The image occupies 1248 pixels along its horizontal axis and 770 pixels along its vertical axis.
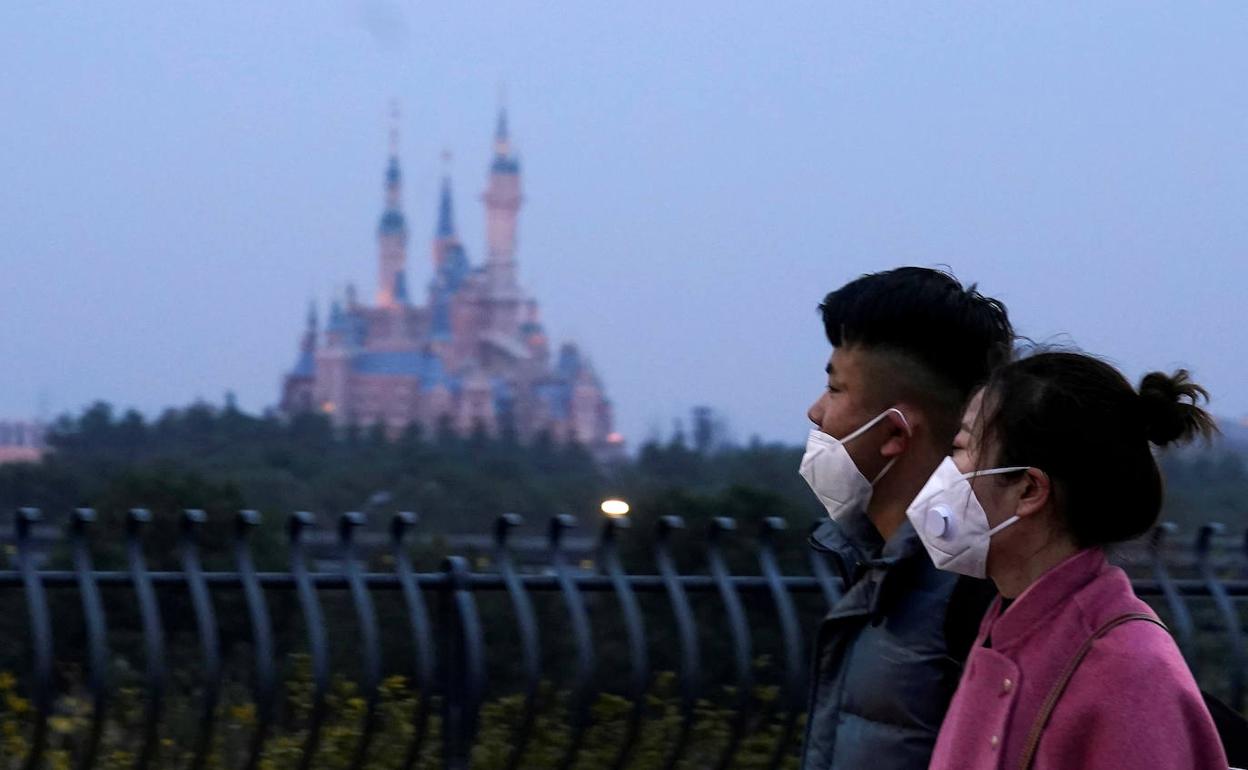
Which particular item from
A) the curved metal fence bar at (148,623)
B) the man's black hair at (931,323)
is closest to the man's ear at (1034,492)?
the man's black hair at (931,323)

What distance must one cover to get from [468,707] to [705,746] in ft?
2.52

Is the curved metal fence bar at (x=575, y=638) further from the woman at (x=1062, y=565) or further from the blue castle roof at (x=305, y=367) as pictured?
the blue castle roof at (x=305, y=367)

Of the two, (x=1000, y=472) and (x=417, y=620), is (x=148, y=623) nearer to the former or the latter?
(x=417, y=620)

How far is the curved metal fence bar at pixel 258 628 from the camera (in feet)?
12.2

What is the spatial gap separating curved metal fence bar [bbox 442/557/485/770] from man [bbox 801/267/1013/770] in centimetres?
151

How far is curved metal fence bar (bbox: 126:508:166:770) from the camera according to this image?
144 inches

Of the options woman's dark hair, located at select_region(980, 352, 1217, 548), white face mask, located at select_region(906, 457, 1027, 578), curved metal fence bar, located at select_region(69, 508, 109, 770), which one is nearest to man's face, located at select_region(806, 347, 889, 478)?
white face mask, located at select_region(906, 457, 1027, 578)

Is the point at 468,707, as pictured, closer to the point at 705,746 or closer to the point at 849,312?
the point at 705,746

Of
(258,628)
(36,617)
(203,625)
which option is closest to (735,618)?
(258,628)

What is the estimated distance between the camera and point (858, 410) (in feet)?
7.82

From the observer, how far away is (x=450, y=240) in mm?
110750

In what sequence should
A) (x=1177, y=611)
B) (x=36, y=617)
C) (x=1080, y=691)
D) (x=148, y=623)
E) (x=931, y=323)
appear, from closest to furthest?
(x=1080, y=691) < (x=931, y=323) < (x=36, y=617) < (x=148, y=623) < (x=1177, y=611)

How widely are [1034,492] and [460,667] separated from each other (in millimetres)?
2247

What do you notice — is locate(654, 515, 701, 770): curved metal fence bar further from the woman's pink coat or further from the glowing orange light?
the woman's pink coat
